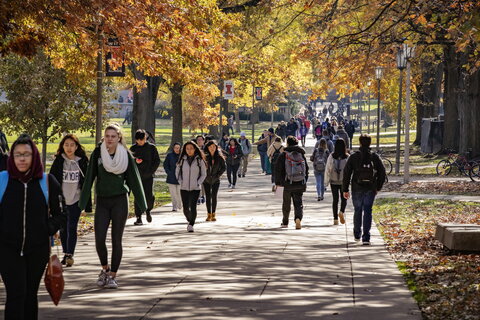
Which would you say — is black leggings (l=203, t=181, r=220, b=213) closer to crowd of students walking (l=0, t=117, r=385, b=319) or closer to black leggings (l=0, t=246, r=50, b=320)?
crowd of students walking (l=0, t=117, r=385, b=319)

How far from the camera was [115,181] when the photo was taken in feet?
34.1

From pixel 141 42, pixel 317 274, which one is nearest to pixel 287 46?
pixel 141 42

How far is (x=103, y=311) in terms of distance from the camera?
8938mm

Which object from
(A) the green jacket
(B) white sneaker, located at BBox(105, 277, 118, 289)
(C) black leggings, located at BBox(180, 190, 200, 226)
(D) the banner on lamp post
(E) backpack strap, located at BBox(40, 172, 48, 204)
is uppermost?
(D) the banner on lamp post

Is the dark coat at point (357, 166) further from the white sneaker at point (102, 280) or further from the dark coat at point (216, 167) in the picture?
the white sneaker at point (102, 280)

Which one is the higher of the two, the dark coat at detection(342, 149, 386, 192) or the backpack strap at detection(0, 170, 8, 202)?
the backpack strap at detection(0, 170, 8, 202)

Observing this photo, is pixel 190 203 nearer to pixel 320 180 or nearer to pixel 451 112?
pixel 320 180

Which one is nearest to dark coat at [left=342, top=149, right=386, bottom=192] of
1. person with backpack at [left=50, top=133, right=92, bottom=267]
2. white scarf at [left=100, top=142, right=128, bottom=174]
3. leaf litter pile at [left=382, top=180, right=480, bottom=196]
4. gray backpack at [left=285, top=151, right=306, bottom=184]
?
gray backpack at [left=285, top=151, right=306, bottom=184]

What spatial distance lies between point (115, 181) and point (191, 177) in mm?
6300

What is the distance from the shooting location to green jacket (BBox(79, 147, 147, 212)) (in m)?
10.4

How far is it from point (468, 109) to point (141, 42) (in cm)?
1846

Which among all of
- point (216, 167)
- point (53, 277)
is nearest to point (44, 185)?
point (53, 277)

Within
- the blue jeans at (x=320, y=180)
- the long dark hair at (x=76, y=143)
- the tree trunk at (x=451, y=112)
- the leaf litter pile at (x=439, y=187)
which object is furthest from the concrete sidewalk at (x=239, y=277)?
the tree trunk at (x=451, y=112)

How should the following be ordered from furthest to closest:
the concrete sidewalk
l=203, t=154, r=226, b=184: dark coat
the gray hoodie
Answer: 1. l=203, t=154, r=226, b=184: dark coat
2. the gray hoodie
3. the concrete sidewalk
